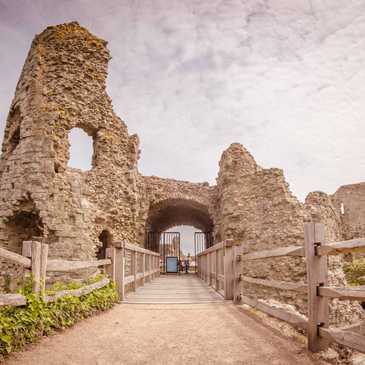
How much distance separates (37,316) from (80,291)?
4.17 feet

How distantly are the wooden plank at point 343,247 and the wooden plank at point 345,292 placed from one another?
0.32 metres

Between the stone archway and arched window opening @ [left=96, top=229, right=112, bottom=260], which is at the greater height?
the stone archway

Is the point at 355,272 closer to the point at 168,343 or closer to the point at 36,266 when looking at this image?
the point at 168,343

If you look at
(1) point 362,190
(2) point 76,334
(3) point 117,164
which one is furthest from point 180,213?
(2) point 76,334

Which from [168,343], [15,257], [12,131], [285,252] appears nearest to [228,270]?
[285,252]

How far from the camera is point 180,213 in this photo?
2244 cm

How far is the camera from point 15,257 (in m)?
3.57

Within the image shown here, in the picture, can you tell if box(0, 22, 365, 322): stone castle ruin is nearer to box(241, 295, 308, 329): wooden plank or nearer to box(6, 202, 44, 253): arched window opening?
box(6, 202, 44, 253): arched window opening

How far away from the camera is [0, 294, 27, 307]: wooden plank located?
126 inches

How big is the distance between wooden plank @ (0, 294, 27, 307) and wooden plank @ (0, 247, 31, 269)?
362 mm

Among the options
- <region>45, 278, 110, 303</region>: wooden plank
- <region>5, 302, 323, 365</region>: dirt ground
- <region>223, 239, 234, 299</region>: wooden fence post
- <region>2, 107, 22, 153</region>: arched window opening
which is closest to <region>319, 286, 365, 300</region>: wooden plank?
<region>5, 302, 323, 365</region>: dirt ground

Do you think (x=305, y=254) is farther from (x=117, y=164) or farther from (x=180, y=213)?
(x=180, y=213)

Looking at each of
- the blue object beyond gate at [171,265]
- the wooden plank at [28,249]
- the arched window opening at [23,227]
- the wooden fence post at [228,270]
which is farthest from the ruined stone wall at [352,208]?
the wooden plank at [28,249]

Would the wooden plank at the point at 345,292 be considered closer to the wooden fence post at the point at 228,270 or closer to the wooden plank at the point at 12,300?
the wooden plank at the point at 12,300
